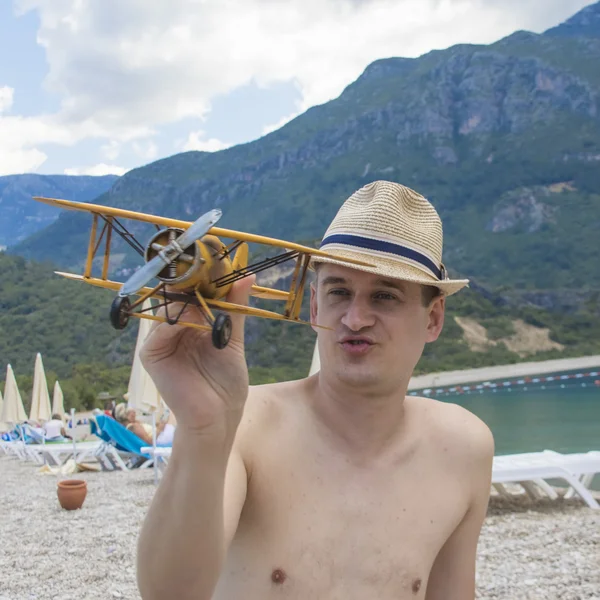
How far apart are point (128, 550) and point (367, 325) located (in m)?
5.70

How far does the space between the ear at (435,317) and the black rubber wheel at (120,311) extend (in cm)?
98

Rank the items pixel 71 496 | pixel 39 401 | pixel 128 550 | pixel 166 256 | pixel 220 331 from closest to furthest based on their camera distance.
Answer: pixel 220 331 < pixel 166 256 < pixel 128 550 < pixel 71 496 < pixel 39 401

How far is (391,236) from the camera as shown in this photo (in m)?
1.85

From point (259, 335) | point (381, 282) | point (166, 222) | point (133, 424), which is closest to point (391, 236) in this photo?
point (381, 282)

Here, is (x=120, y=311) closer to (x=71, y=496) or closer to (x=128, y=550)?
(x=128, y=550)

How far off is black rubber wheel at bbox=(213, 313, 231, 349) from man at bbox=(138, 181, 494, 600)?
0.39 m

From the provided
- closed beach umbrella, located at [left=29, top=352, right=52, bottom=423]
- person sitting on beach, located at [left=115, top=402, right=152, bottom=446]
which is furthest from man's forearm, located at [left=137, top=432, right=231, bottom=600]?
closed beach umbrella, located at [left=29, top=352, right=52, bottom=423]

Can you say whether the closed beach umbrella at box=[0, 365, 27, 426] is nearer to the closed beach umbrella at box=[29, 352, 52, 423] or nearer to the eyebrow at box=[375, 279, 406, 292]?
the closed beach umbrella at box=[29, 352, 52, 423]

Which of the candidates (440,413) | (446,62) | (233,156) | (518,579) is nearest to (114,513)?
(518,579)

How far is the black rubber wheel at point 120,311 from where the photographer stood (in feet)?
4.44

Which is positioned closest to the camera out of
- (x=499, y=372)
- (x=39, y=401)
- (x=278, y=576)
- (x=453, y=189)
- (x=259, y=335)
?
(x=278, y=576)

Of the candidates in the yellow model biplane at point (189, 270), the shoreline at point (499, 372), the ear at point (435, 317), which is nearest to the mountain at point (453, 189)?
the shoreline at point (499, 372)

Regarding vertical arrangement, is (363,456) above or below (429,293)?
below

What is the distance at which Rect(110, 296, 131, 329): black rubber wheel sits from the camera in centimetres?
135
